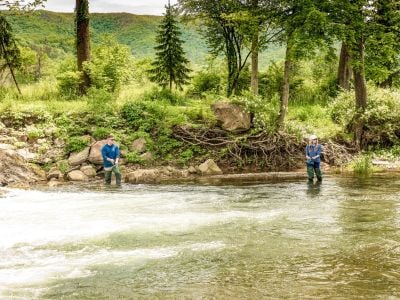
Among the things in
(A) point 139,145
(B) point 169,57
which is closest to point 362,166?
(A) point 139,145

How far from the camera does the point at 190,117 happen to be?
2009 cm

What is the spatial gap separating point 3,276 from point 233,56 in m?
21.9

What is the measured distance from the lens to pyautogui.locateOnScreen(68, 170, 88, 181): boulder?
16.7 metres

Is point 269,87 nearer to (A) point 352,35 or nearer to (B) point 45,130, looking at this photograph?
(A) point 352,35

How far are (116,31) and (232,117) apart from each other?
89.4 metres

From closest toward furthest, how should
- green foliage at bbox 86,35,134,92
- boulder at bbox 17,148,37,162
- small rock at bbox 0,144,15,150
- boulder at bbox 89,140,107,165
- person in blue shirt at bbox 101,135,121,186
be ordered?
1. person in blue shirt at bbox 101,135,121,186
2. small rock at bbox 0,144,15,150
3. boulder at bbox 89,140,107,165
4. boulder at bbox 17,148,37,162
5. green foliage at bbox 86,35,134,92

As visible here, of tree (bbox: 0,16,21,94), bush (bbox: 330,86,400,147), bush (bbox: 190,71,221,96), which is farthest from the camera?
bush (bbox: 190,71,221,96)

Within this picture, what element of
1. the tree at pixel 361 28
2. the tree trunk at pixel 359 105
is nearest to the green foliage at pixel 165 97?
the tree trunk at pixel 359 105

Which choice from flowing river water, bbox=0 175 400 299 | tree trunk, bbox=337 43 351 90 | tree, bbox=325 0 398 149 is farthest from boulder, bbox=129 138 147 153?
tree trunk, bbox=337 43 351 90

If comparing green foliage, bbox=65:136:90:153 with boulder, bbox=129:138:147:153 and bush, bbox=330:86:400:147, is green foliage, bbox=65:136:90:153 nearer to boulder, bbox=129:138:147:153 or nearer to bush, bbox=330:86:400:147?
boulder, bbox=129:138:147:153

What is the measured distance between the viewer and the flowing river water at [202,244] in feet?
20.6

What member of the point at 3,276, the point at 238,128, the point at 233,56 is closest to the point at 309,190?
the point at 238,128

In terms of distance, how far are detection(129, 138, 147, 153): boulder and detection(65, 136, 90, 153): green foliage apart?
172 cm

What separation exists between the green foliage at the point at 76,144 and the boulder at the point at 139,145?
1718 mm
